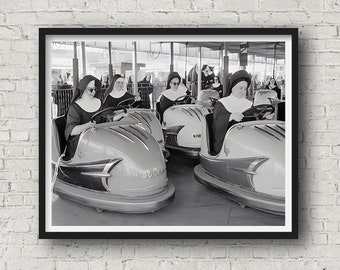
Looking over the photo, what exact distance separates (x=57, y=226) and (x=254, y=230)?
3.20 feet

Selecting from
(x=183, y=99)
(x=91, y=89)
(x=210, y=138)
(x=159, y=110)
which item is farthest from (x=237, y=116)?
(x=91, y=89)

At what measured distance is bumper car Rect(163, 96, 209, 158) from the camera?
298 centimetres

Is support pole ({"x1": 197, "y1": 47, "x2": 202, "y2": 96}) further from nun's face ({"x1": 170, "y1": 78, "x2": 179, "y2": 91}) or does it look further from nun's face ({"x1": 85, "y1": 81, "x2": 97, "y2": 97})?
nun's face ({"x1": 85, "y1": 81, "x2": 97, "y2": 97})

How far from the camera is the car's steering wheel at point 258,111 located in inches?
116

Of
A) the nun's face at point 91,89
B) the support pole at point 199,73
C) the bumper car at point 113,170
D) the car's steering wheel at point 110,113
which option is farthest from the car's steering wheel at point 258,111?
the nun's face at point 91,89

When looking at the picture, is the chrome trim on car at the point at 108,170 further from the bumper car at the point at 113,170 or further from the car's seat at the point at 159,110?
→ the car's seat at the point at 159,110

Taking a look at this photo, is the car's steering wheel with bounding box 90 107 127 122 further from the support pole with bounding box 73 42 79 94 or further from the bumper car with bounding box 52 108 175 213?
the support pole with bounding box 73 42 79 94

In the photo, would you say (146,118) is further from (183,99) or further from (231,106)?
(231,106)

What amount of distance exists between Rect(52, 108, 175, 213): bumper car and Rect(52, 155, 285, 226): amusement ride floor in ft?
0.12

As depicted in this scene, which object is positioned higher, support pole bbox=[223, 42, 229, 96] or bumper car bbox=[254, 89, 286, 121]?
support pole bbox=[223, 42, 229, 96]

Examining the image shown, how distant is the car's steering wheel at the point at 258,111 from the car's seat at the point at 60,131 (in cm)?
91

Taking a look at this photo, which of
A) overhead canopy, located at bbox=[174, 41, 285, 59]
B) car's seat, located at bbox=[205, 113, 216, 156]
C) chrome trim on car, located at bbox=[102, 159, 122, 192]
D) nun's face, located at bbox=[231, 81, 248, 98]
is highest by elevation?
overhead canopy, located at bbox=[174, 41, 285, 59]

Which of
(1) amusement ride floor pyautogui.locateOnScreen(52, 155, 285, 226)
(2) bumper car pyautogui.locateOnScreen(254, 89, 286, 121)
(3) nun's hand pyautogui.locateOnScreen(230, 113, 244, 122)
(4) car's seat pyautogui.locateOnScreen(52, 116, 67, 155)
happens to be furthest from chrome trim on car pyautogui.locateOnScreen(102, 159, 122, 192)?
(2) bumper car pyautogui.locateOnScreen(254, 89, 286, 121)

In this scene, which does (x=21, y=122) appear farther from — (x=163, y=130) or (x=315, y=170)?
(x=315, y=170)
